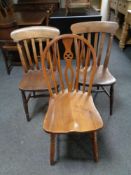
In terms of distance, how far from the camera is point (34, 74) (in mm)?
1833

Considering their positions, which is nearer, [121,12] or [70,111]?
[70,111]

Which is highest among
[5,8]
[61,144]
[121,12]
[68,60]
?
[5,8]

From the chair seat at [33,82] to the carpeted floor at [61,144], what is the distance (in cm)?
44

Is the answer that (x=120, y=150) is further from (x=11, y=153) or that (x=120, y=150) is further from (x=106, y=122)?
(x=11, y=153)

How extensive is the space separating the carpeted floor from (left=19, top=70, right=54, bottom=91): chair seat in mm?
436

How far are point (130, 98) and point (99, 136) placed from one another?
727 mm

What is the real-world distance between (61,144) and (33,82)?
0.63 meters

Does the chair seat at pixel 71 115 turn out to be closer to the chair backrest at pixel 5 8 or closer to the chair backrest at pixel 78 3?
the chair backrest at pixel 5 8

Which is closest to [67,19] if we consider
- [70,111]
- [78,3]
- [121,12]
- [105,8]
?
[78,3]

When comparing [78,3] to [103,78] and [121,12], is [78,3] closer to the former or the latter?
[121,12]

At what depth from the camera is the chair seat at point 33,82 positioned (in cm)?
164

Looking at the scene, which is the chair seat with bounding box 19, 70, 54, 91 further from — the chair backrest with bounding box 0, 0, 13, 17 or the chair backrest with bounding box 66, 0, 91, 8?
the chair backrest with bounding box 66, 0, 91, 8

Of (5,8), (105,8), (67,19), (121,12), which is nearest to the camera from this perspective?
(67,19)

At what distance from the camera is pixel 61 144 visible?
1650mm
